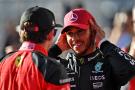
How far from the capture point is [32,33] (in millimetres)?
3959

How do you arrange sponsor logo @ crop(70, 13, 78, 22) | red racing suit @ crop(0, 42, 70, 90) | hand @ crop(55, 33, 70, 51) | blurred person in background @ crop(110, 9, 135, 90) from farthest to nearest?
1. blurred person in background @ crop(110, 9, 135, 90)
2. hand @ crop(55, 33, 70, 51)
3. sponsor logo @ crop(70, 13, 78, 22)
4. red racing suit @ crop(0, 42, 70, 90)

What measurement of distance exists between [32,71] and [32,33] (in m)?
0.28

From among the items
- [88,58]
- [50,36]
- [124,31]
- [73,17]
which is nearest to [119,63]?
[88,58]

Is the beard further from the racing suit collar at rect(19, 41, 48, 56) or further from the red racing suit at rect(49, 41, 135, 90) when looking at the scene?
the racing suit collar at rect(19, 41, 48, 56)

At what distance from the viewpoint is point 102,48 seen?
4.68m

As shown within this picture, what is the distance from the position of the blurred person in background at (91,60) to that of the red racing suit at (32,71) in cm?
61

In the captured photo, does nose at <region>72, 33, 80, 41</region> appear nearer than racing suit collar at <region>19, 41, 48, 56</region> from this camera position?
No

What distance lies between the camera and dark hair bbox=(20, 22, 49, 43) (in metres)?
3.96

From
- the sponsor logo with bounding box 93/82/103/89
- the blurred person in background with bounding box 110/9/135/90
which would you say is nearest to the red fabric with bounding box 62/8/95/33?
the sponsor logo with bounding box 93/82/103/89

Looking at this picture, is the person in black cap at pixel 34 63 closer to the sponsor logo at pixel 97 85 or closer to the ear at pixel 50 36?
the ear at pixel 50 36

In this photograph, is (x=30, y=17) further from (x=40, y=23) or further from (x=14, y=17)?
(x=14, y=17)

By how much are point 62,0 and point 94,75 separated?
660 centimetres

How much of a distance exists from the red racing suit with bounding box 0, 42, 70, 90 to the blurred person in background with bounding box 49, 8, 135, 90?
0.61m

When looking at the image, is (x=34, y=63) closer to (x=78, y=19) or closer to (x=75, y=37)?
(x=75, y=37)
